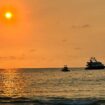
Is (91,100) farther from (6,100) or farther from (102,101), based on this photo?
(6,100)

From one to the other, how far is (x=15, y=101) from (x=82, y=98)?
33.2ft

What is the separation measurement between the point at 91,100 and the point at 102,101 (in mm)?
2175

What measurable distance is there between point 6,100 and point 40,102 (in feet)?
20.1

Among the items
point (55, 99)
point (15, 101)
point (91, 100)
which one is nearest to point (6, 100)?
point (15, 101)

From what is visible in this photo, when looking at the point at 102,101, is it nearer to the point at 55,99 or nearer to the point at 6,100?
the point at 55,99

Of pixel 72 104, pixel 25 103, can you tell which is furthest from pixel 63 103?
pixel 25 103

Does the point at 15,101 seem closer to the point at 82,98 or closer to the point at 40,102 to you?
the point at 40,102

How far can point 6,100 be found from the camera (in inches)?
2657

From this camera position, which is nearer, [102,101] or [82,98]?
[102,101]

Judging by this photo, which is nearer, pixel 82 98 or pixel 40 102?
pixel 40 102

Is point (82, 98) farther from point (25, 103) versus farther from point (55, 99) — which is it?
point (25, 103)

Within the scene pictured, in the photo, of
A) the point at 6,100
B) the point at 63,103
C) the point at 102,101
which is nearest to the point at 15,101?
the point at 6,100

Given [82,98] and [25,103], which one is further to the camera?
[82,98]

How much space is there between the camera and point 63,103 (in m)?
63.0
